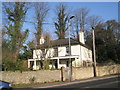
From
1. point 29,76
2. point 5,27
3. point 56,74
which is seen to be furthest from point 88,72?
point 5,27

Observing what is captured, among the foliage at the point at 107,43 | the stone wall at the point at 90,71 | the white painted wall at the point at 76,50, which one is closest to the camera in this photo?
the stone wall at the point at 90,71

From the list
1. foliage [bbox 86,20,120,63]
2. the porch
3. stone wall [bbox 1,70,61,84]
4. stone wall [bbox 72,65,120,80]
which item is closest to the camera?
stone wall [bbox 1,70,61,84]

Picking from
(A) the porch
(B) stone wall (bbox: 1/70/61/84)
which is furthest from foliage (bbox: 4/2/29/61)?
(B) stone wall (bbox: 1/70/61/84)

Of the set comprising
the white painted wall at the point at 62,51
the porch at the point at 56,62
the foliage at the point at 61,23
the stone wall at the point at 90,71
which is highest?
the foliage at the point at 61,23

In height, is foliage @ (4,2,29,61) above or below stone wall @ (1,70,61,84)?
above

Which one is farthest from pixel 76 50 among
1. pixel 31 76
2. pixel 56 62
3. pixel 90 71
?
pixel 31 76

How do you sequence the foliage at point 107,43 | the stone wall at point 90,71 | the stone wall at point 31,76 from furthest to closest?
the foliage at point 107,43, the stone wall at point 90,71, the stone wall at point 31,76

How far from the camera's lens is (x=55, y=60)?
35.8 m

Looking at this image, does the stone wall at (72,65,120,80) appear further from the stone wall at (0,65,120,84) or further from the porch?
the porch

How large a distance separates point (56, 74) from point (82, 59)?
42.7 feet

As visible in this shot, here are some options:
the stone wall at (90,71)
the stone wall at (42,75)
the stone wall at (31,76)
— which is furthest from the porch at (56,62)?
the stone wall at (31,76)

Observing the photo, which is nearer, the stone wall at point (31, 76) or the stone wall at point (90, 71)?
the stone wall at point (31, 76)

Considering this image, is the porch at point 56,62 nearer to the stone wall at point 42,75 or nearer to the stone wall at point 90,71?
the stone wall at point 90,71

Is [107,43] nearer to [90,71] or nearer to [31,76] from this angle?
[90,71]
